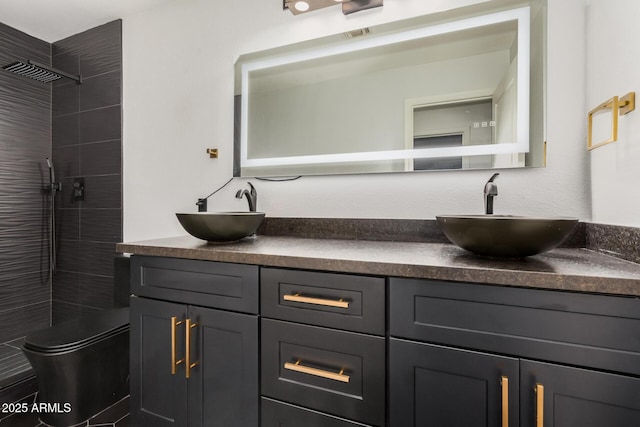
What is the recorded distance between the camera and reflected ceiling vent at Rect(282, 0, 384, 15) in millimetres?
1556

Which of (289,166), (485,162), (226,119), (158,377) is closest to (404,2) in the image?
(485,162)

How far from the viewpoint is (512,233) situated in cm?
87

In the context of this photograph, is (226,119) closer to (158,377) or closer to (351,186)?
(351,186)

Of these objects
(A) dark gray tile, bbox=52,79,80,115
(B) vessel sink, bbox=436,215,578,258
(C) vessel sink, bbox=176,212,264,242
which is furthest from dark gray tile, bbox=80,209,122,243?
(B) vessel sink, bbox=436,215,578,258

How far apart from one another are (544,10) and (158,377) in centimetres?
212

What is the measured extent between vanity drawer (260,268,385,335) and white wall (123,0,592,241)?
2.13 ft

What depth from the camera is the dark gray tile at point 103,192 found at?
222 centimetres

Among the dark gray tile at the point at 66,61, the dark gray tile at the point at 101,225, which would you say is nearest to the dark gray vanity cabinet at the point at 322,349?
the dark gray tile at the point at 101,225

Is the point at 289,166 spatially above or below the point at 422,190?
above

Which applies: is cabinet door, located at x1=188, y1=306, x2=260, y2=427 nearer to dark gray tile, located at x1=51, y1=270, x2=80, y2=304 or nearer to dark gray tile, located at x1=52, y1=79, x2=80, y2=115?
dark gray tile, located at x1=51, y1=270, x2=80, y2=304

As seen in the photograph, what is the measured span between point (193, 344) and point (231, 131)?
1.19 metres

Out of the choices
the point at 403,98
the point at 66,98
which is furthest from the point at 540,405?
the point at 66,98

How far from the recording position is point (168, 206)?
206 cm

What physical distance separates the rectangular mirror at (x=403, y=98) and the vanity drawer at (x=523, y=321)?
2.41ft
